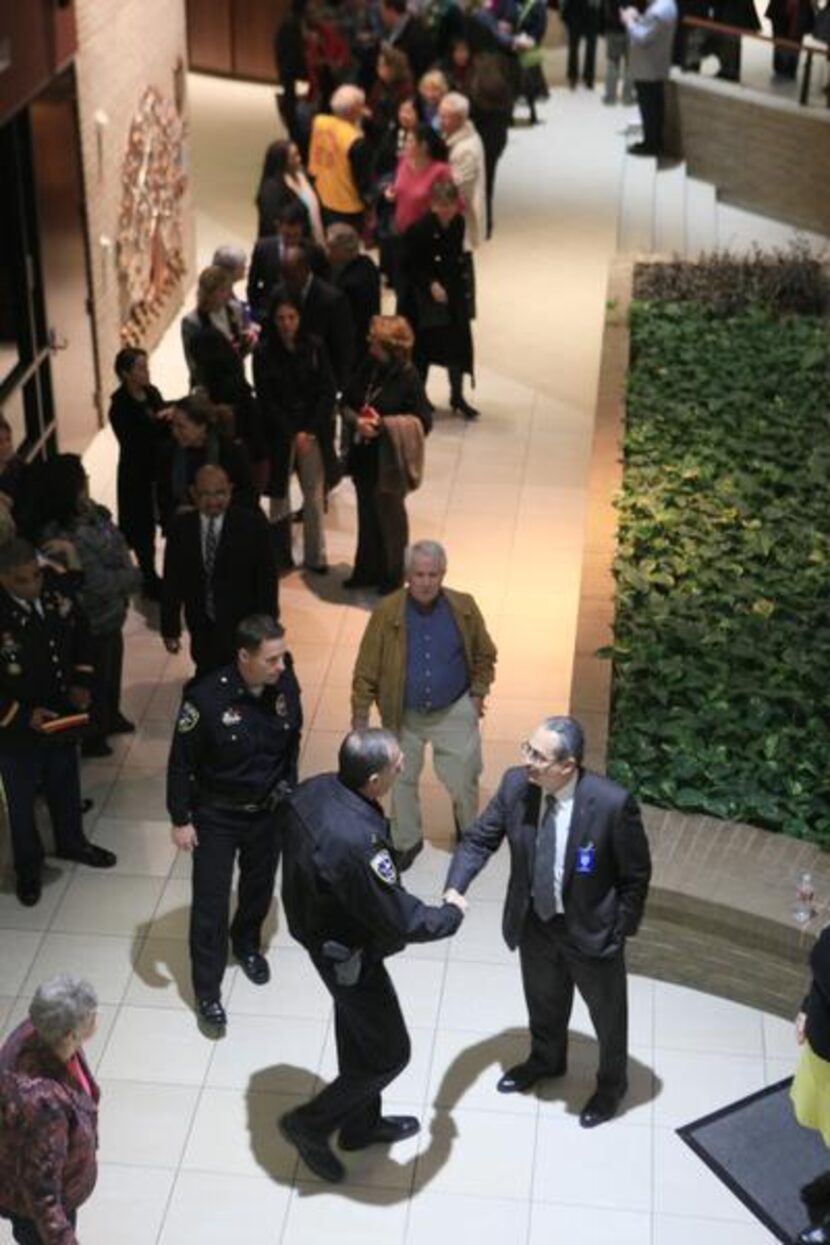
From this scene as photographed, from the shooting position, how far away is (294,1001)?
692 cm

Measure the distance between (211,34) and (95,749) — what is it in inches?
612

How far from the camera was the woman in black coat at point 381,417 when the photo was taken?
9.27 m

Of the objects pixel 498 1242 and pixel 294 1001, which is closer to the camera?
pixel 498 1242

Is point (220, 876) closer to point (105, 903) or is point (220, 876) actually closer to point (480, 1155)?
point (105, 903)

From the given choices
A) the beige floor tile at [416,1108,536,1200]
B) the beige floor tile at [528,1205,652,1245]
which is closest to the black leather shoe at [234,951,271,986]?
the beige floor tile at [416,1108,536,1200]

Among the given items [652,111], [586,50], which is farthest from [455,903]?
[586,50]

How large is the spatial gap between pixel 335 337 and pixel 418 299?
5.67 ft

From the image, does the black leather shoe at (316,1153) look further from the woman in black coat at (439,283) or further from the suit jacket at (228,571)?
the woman in black coat at (439,283)

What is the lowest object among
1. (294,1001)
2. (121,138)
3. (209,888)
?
(294,1001)

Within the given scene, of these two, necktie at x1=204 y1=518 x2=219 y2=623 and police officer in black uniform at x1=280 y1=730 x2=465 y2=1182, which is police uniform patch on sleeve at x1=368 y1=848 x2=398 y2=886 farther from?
necktie at x1=204 y1=518 x2=219 y2=623

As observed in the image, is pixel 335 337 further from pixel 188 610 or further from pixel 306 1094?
pixel 306 1094

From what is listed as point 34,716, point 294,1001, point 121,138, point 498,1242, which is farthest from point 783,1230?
point 121,138

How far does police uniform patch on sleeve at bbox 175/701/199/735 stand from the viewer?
244 inches

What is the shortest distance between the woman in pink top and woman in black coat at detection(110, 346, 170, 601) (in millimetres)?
4311
